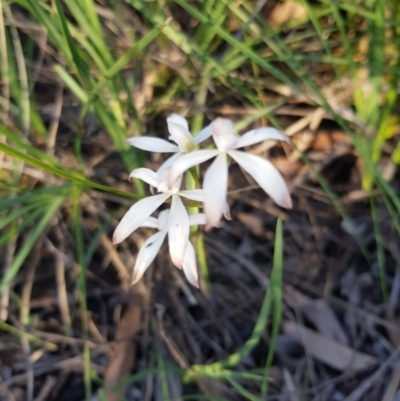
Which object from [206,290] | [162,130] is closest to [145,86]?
[162,130]

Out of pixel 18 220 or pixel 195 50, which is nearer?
pixel 195 50

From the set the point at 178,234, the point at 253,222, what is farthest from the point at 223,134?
the point at 253,222

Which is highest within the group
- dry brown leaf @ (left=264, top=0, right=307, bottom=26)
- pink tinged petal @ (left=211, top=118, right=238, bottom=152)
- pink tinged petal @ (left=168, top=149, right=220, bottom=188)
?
dry brown leaf @ (left=264, top=0, right=307, bottom=26)

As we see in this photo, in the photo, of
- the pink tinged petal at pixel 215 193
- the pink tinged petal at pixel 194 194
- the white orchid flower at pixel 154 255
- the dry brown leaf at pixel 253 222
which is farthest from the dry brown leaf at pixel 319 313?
the pink tinged petal at pixel 215 193

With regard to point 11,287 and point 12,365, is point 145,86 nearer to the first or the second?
point 11,287

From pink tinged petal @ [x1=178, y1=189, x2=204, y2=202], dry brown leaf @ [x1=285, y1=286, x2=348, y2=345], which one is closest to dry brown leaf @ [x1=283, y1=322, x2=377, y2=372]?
dry brown leaf @ [x1=285, y1=286, x2=348, y2=345]

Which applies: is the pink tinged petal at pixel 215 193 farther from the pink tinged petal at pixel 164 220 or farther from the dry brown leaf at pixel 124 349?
the dry brown leaf at pixel 124 349

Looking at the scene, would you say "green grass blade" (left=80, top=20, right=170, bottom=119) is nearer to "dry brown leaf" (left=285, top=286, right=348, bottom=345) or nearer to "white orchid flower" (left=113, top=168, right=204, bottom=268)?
"white orchid flower" (left=113, top=168, right=204, bottom=268)

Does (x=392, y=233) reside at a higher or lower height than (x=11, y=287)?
higher
